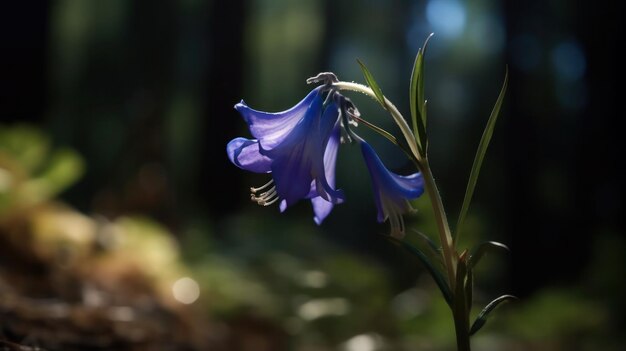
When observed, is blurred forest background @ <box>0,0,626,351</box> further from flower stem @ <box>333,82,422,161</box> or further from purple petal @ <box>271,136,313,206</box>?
flower stem @ <box>333,82,422,161</box>

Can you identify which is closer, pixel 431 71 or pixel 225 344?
pixel 225 344

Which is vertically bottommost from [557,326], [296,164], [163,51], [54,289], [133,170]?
[557,326]

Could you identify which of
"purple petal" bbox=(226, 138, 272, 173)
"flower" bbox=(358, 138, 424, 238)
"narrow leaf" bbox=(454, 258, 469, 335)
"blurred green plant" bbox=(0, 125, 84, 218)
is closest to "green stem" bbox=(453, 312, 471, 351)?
"narrow leaf" bbox=(454, 258, 469, 335)

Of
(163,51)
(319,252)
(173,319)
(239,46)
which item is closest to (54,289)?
(173,319)

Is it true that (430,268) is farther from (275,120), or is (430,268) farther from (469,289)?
(275,120)

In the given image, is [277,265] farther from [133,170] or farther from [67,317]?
[133,170]

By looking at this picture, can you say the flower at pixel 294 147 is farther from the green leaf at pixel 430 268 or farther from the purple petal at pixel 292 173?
the green leaf at pixel 430 268

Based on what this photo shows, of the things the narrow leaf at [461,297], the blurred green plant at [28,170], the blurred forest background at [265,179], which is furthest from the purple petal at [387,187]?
the blurred green plant at [28,170]
